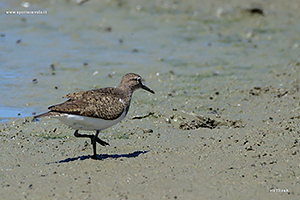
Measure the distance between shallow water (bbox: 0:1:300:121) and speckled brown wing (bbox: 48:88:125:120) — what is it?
2.53m

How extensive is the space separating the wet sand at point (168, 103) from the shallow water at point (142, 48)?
0.05 m

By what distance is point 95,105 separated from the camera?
716 cm

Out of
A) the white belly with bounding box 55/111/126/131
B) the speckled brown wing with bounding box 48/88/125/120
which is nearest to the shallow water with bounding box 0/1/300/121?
the speckled brown wing with bounding box 48/88/125/120

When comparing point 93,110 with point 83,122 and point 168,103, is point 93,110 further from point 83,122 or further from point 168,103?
point 168,103

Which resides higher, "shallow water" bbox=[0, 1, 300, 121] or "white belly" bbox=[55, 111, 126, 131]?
"shallow water" bbox=[0, 1, 300, 121]

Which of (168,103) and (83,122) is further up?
(83,122)

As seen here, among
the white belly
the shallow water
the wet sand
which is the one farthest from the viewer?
the shallow water

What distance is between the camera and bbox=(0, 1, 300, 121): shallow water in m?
11.0

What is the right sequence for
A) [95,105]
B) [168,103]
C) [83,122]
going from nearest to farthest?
[83,122] < [95,105] < [168,103]

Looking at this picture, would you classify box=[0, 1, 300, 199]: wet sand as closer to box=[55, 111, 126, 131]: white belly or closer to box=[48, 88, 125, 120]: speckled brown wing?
box=[55, 111, 126, 131]: white belly

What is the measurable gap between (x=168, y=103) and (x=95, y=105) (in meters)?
3.30

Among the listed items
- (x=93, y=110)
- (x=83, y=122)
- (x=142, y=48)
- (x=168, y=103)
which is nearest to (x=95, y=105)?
A: (x=93, y=110)

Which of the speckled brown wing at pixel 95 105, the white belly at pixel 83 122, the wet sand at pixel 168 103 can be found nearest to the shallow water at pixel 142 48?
the wet sand at pixel 168 103

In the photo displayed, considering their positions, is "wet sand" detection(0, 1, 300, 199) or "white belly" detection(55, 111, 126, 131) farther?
"white belly" detection(55, 111, 126, 131)
